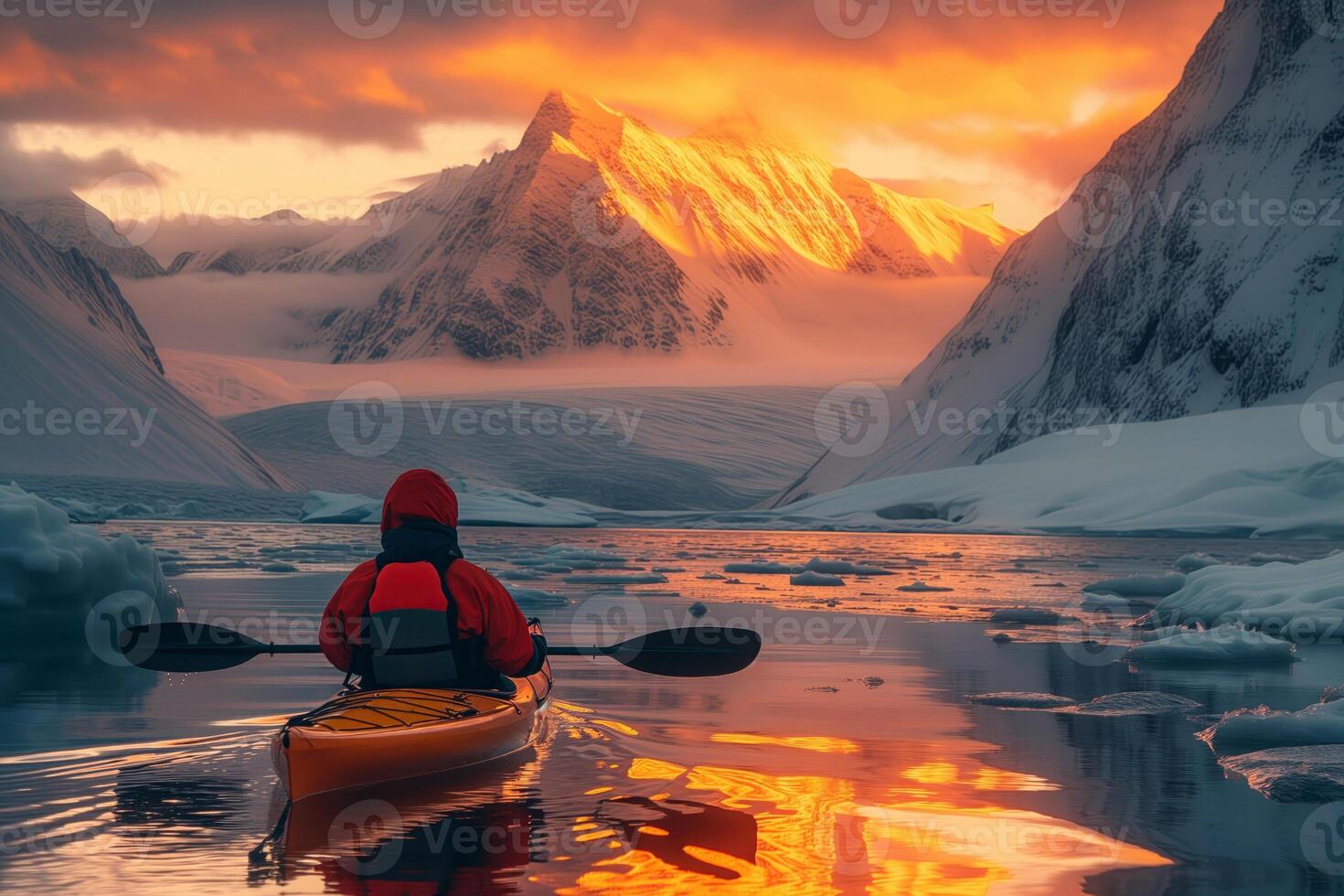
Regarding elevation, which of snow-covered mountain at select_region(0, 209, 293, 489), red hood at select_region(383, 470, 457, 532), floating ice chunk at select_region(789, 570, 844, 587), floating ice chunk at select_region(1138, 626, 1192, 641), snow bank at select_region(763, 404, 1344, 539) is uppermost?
snow-covered mountain at select_region(0, 209, 293, 489)

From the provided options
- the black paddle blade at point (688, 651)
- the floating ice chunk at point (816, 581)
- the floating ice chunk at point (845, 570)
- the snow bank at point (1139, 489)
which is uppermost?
the snow bank at point (1139, 489)

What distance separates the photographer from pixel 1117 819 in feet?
22.2

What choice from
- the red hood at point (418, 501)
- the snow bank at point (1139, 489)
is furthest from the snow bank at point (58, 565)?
the snow bank at point (1139, 489)

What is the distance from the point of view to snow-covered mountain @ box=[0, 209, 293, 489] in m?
59.6

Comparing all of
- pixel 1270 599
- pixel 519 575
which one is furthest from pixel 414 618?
pixel 519 575

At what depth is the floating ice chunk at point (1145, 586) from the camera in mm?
20781

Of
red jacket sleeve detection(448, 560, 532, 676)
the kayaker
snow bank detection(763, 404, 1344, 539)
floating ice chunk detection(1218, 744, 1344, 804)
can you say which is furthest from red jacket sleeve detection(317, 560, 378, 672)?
snow bank detection(763, 404, 1344, 539)

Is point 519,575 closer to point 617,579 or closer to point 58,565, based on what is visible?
point 617,579

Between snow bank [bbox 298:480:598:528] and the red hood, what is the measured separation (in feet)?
145

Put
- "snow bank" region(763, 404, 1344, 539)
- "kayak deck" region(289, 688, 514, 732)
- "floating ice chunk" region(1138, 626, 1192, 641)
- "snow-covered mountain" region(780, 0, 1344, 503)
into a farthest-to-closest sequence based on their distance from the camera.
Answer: "snow-covered mountain" region(780, 0, 1344, 503) < "snow bank" region(763, 404, 1344, 539) < "floating ice chunk" region(1138, 626, 1192, 641) < "kayak deck" region(289, 688, 514, 732)

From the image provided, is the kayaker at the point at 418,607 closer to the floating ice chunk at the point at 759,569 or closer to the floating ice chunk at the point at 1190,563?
the floating ice chunk at the point at 759,569

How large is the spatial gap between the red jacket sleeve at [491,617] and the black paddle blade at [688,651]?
54.1 inches

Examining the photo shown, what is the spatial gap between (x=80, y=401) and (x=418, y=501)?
58.7 meters

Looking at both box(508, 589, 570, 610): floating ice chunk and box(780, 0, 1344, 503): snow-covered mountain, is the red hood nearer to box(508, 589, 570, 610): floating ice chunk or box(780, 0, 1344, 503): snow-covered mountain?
box(508, 589, 570, 610): floating ice chunk
